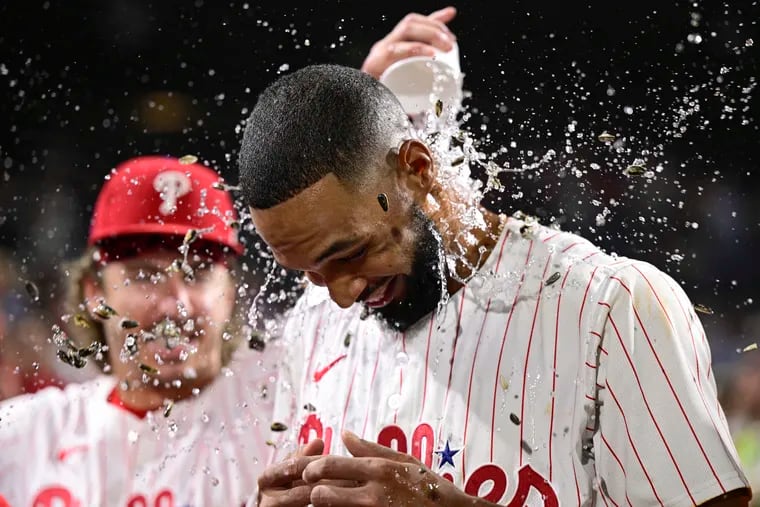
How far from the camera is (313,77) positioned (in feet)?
5.95

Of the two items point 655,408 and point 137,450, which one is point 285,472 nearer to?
point 655,408

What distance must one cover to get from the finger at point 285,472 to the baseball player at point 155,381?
0.89 m

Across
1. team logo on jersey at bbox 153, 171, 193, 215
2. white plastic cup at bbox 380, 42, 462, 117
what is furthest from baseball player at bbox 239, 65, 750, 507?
team logo on jersey at bbox 153, 171, 193, 215

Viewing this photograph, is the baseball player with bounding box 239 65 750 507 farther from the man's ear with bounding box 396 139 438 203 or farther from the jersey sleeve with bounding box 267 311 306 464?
the jersey sleeve with bounding box 267 311 306 464

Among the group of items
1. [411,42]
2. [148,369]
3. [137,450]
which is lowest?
[137,450]

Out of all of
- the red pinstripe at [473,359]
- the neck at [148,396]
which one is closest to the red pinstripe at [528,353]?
the red pinstripe at [473,359]

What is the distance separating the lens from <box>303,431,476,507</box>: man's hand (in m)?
1.49

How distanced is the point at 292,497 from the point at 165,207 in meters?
1.54

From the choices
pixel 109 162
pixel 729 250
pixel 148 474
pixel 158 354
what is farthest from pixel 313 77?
pixel 729 250

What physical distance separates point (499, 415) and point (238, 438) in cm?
120

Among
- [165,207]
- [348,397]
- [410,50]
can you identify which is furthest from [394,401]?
[165,207]

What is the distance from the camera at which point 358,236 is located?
1.69 metres

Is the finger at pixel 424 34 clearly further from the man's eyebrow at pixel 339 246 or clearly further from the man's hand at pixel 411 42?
the man's eyebrow at pixel 339 246

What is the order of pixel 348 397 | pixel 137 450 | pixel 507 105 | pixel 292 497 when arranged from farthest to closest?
1. pixel 137 450
2. pixel 507 105
3. pixel 348 397
4. pixel 292 497
